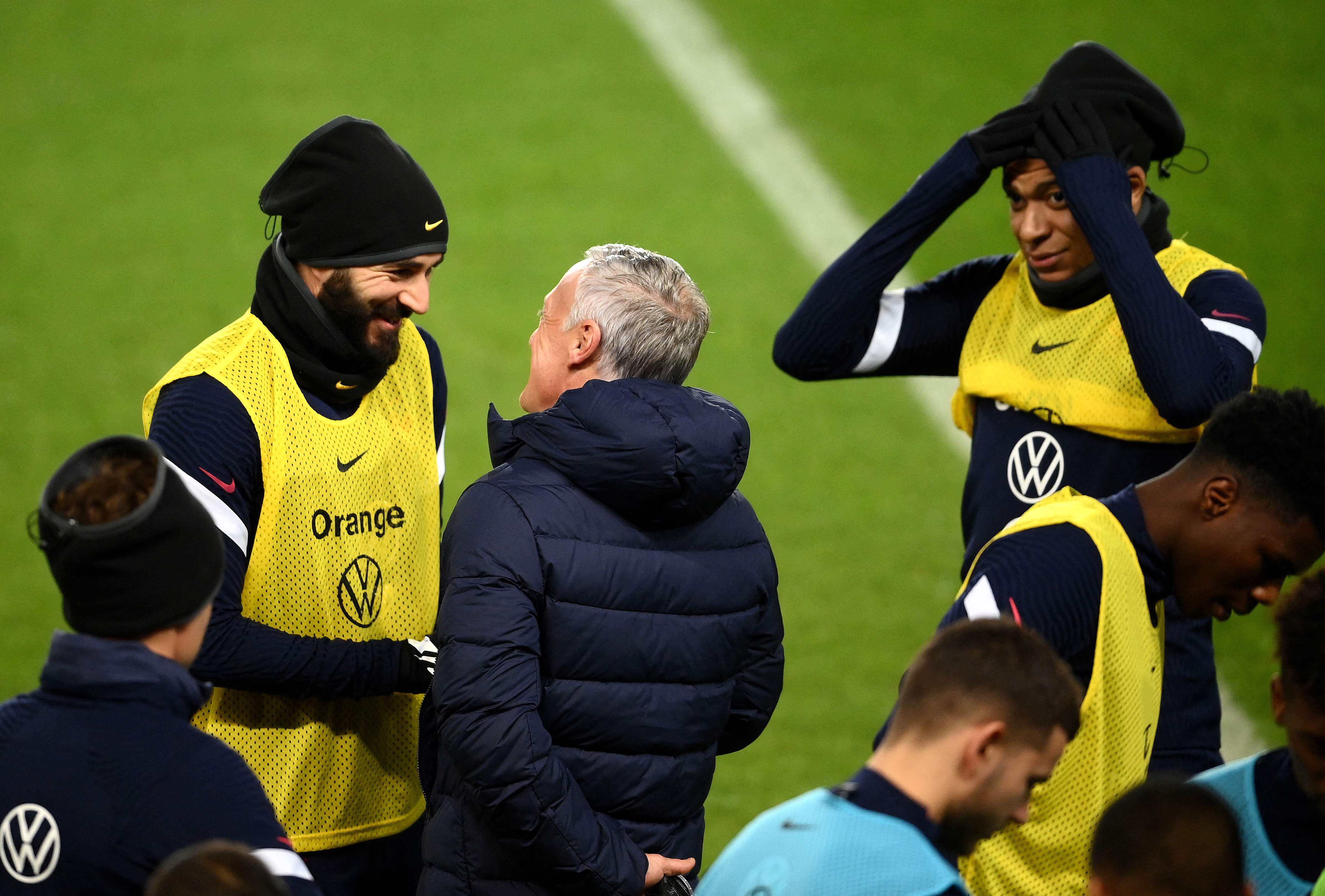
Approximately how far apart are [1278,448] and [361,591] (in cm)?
167

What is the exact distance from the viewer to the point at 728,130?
820cm

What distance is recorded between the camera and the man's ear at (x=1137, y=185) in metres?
2.99

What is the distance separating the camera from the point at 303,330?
2.68m

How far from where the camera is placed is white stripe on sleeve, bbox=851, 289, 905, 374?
3.31 meters

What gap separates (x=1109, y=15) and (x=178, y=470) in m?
7.25

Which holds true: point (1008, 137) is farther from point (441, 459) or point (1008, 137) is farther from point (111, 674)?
point (111, 674)

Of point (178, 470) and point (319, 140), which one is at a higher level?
point (319, 140)

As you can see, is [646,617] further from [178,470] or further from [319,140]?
[319,140]

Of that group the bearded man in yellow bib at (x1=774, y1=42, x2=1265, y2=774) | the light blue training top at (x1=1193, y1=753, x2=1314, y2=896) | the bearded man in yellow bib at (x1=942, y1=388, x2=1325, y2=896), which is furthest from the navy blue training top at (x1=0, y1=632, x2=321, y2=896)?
the bearded man in yellow bib at (x1=774, y1=42, x2=1265, y2=774)

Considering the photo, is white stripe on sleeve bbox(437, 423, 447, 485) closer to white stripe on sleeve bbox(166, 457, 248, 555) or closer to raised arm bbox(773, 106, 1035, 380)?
white stripe on sleeve bbox(166, 457, 248, 555)

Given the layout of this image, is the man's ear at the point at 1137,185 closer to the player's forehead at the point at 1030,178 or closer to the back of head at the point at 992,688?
the player's forehead at the point at 1030,178

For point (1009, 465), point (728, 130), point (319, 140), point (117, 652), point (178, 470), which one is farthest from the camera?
point (728, 130)

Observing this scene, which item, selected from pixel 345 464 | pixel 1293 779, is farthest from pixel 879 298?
pixel 1293 779

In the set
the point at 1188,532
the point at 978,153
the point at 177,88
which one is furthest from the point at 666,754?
the point at 177,88
